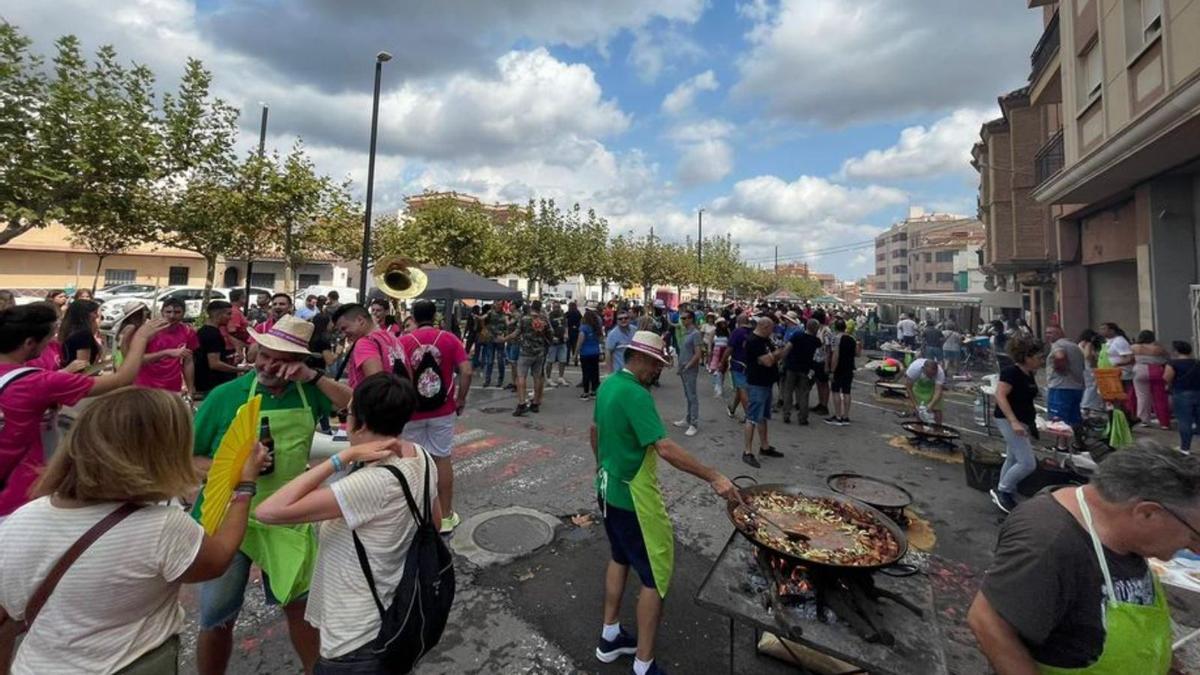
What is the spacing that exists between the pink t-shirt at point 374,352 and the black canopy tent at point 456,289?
6.51 metres

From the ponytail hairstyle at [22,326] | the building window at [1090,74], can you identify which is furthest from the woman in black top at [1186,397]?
the ponytail hairstyle at [22,326]

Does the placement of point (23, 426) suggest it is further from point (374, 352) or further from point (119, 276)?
point (119, 276)

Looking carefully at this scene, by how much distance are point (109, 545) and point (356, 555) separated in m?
0.67

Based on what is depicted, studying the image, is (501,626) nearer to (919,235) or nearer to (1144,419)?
(1144,419)

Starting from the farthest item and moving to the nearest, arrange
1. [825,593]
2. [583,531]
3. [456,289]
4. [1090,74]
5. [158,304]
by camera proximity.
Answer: [158,304] < [456,289] < [1090,74] < [583,531] < [825,593]

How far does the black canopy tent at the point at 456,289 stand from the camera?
1051 centimetres

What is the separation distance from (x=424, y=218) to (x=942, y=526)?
17.5m

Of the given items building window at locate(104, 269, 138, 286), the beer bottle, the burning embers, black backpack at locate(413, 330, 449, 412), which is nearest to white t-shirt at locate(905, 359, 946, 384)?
the burning embers

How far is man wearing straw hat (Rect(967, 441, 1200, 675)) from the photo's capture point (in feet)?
4.93

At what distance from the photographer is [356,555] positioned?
179cm

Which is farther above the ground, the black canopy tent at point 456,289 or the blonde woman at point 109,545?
the black canopy tent at point 456,289

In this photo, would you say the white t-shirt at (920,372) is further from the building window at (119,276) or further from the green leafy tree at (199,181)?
the building window at (119,276)

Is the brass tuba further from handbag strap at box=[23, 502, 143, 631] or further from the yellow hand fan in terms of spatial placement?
handbag strap at box=[23, 502, 143, 631]

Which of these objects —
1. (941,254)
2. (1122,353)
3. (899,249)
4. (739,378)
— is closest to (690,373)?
(739,378)
